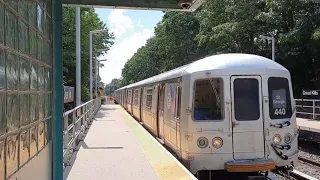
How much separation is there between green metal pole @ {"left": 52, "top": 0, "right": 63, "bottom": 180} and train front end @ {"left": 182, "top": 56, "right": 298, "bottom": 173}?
3.66 m

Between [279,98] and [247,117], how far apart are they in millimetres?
867

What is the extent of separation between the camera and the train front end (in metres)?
7.88

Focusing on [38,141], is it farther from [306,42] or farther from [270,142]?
[306,42]

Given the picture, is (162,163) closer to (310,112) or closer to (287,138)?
(287,138)

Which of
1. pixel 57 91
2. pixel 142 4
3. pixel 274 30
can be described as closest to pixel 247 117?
pixel 142 4

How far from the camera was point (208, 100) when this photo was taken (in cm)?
833

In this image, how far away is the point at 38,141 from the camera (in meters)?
3.75

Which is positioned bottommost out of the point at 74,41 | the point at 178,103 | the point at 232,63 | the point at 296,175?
the point at 296,175

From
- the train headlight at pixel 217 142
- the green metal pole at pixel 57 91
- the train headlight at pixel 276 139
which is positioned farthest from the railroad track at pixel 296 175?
the green metal pole at pixel 57 91

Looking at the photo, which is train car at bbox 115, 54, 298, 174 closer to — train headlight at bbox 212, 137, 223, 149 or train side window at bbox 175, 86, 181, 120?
train headlight at bbox 212, 137, 223, 149

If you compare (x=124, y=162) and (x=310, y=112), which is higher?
(x=310, y=112)

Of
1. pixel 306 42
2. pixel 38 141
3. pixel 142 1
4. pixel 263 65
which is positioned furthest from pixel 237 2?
pixel 38 141

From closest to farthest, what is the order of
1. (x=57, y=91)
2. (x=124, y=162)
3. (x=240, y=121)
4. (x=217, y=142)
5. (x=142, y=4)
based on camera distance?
(x=57, y=91)
(x=142, y=4)
(x=217, y=142)
(x=240, y=121)
(x=124, y=162)

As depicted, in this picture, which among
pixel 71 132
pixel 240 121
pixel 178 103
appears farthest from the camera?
pixel 71 132
